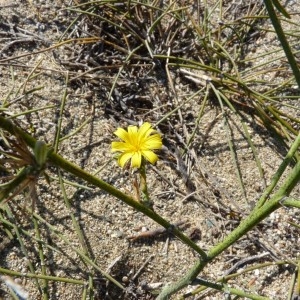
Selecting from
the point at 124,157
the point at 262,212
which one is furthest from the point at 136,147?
the point at 262,212

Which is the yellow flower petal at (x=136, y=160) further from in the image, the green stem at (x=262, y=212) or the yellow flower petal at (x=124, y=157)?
the green stem at (x=262, y=212)

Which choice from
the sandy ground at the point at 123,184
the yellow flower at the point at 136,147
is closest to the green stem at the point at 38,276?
the sandy ground at the point at 123,184

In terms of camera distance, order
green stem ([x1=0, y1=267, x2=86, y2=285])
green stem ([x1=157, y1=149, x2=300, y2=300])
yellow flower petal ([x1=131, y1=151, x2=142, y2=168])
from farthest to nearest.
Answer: green stem ([x1=0, y1=267, x2=86, y2=285]) < yellow flower petal ([x1=131, y1=151, x2=142, y2=168]) < green stem ([x1=157, y1=149, x2=300, y2=300])

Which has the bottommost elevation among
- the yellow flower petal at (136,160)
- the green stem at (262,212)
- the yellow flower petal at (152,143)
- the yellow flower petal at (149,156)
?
the green stem at (262,212)

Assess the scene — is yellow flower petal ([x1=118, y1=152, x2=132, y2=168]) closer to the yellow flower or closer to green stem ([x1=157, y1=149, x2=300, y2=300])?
the yellow flower

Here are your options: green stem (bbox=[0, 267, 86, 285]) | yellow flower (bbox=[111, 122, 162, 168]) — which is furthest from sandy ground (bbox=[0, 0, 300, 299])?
yellow flower (bbox=[111, 122, 162, 168])

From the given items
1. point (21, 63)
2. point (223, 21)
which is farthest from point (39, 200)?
point (223, 21)

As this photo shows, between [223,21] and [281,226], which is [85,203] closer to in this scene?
[281,226]
